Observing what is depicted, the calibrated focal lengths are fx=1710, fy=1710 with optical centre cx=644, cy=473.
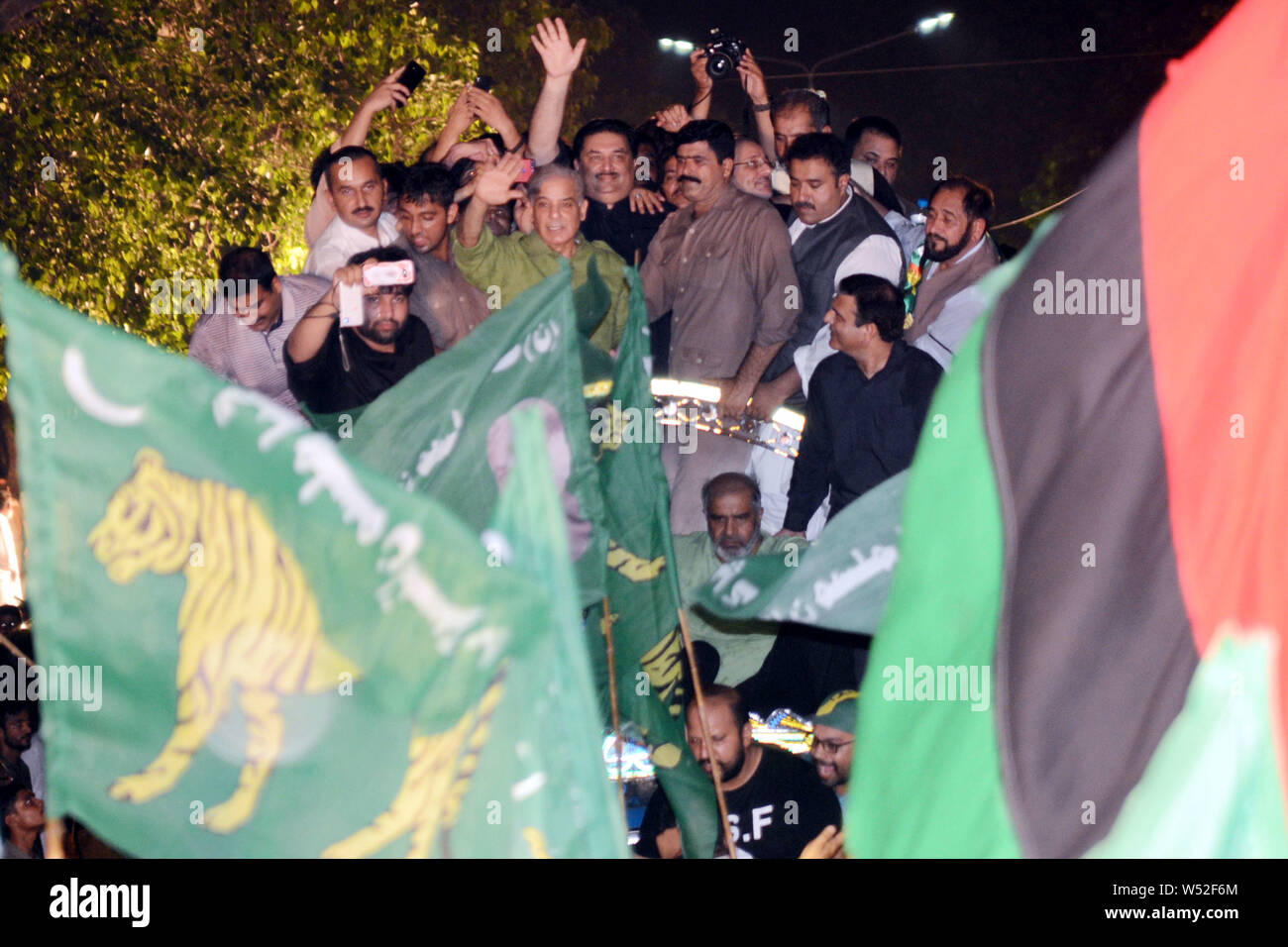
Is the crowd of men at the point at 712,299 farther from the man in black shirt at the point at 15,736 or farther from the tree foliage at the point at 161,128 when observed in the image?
the tree foliage at the point at 161,128

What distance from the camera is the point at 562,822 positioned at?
295 centimetres

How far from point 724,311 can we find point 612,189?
0.85 metres

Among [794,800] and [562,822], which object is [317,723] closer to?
[562,822]

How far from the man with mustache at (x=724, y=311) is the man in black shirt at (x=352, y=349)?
1.22 meters

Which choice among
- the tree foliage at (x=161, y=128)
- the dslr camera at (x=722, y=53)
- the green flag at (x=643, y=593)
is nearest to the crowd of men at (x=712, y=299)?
the green flag at (x=643, y=593)

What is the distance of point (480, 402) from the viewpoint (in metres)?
4.66

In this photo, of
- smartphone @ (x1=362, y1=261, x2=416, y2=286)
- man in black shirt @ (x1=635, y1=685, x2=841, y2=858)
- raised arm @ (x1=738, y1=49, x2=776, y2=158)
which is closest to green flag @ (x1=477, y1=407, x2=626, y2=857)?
man in black shirt @ (x1=635, y1=685, x2=841, y2=858)

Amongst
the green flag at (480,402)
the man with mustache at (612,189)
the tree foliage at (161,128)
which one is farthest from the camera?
the tree foliage at (161,128)

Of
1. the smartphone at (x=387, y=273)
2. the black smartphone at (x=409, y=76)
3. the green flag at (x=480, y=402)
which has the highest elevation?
the black smartphone at (x=409, y=76)

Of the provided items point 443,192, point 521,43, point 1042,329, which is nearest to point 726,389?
point 443,192

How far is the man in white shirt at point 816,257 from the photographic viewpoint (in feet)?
22.8

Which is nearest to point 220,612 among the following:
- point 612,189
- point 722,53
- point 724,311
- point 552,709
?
point 552,709

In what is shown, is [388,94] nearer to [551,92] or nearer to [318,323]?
[551,92]
